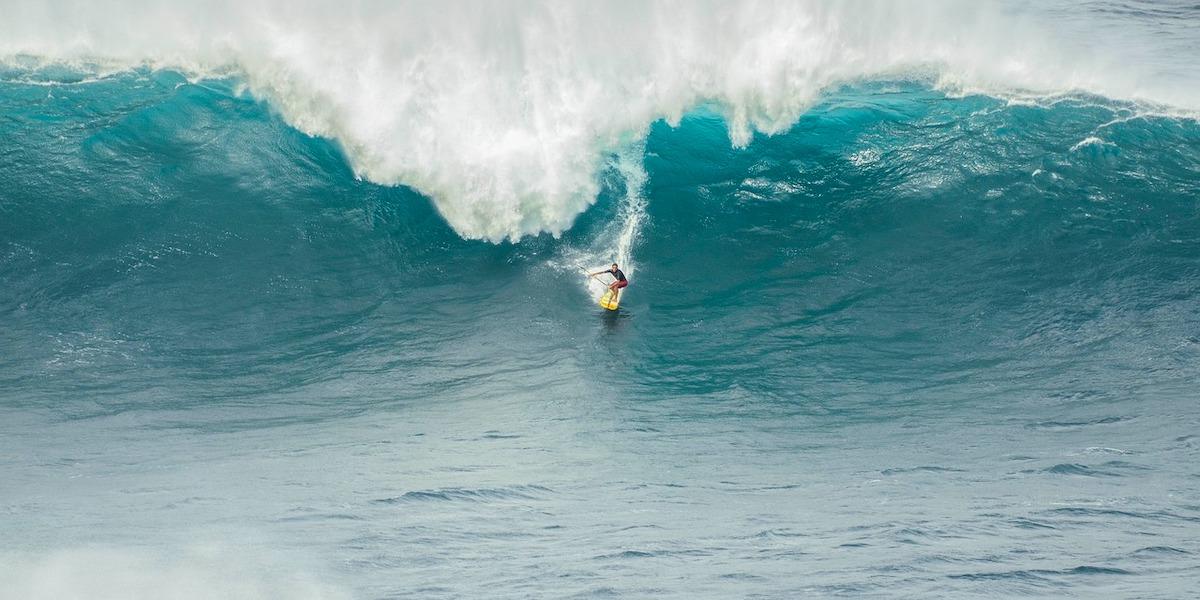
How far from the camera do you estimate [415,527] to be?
1185 cm

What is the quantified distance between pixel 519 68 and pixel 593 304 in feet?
17.3

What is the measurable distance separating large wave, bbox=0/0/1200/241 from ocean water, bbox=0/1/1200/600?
0.27 ft

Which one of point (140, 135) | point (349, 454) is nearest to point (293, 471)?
point (349, 454)

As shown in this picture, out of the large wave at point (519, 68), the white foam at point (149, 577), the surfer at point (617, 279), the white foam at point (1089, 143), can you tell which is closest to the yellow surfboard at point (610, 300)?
the surfer at point (617, 279)

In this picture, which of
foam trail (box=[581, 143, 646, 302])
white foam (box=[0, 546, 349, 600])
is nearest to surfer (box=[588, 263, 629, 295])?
foam trail (box=[581, 143, 646, 302])

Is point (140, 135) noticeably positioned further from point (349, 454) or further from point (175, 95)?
point (349, 454)

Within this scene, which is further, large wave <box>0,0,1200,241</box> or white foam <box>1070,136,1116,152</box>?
white foam <box>1070,136,1116,152</box>

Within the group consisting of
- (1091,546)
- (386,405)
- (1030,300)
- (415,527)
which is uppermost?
(1030,300)

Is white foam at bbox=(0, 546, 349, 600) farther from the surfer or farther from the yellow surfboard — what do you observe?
the surfer

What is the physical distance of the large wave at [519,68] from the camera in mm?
18766

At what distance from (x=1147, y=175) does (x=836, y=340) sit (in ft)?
28.6

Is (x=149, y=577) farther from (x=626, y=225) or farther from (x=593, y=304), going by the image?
(x=626, y=225)

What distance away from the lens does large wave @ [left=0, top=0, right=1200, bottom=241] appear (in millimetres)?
18766

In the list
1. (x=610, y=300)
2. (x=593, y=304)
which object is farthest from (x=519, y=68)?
(x=610, y=300)
